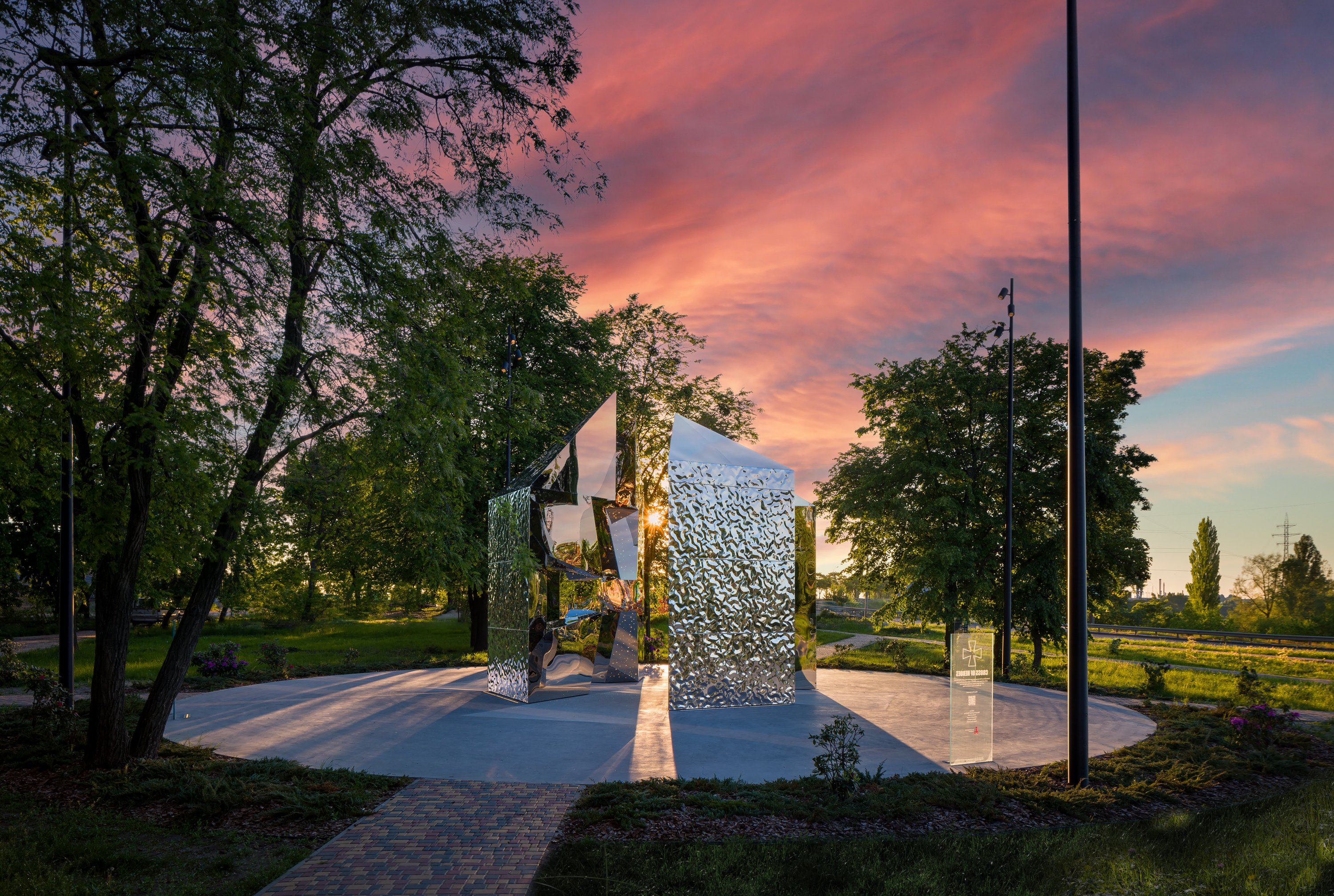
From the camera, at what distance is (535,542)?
45.5 feet

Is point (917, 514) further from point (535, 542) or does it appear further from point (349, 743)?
point (349, 743)

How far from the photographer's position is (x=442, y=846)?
6.20 metres

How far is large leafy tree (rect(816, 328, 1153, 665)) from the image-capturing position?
2019 cm

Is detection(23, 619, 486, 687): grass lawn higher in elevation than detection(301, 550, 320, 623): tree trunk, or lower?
lower

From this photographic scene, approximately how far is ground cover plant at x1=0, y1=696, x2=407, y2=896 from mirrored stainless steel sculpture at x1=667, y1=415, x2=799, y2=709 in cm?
598

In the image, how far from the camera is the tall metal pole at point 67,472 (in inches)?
283

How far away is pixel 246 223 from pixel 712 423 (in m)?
20.7

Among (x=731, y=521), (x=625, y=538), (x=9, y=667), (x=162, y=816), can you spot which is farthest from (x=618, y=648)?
(x=9, y=667)

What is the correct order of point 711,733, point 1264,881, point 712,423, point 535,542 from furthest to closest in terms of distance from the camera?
point 712,423 → point 535,542 → point 711,733 → point 1264,881

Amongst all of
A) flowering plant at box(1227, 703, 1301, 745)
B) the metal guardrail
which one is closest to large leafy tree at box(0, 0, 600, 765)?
flowering plant at box(1227, 703, 1301, 745)

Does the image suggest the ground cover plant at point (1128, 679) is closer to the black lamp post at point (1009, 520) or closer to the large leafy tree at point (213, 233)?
the black lamp post at point (1009, 520)

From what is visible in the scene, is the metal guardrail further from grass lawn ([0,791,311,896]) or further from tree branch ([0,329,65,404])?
tree branch ([0,329,65,404])

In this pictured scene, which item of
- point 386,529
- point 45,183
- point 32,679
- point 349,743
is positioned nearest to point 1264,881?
point 349,743

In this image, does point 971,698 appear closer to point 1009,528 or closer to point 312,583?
point 1009,528
